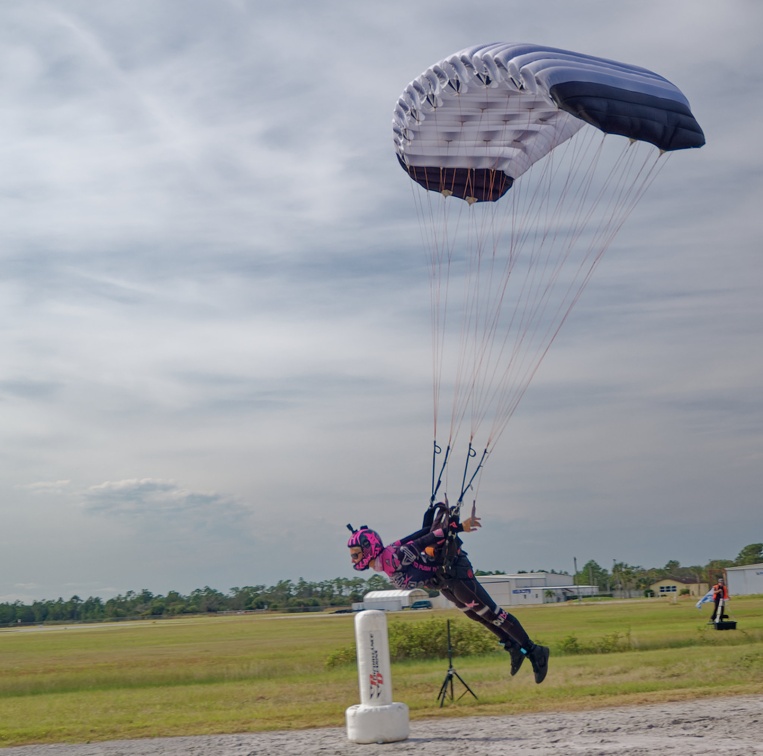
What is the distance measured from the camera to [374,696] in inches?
487

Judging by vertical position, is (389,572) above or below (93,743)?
above

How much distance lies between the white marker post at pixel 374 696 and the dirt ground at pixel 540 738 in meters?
0.20

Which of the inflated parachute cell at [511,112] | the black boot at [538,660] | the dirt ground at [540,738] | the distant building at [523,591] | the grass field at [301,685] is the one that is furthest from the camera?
the distant building at [523,591]

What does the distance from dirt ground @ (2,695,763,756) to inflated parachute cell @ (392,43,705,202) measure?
23.9ft

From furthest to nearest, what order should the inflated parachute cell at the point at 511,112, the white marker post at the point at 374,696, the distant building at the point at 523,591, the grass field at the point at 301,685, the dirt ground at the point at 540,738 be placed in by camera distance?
1. the distant building at the point at 523,591
2. the grass field at the point at 301,685
3. the white marker post at the point at 374,696
4. the inflated parachute cell at the point at 511,112
5. the dirt ground at the point at 540,738

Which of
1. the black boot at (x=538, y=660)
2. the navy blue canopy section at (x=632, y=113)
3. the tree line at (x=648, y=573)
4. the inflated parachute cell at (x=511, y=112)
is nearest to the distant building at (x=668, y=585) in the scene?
the tree line at (x=648, y=573)

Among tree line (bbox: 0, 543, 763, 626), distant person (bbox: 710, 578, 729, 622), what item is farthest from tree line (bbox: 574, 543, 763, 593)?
distant person (bbox: 710, 578, 729, 622)

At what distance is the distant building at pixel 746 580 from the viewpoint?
261 ft

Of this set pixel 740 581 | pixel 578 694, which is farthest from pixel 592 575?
pixel 578 694

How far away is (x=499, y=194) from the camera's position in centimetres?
1497

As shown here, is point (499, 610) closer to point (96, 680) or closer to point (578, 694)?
point (578, 694)

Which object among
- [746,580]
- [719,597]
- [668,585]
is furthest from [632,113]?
[668,585]

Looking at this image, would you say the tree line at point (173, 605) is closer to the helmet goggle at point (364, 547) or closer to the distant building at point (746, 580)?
the distant building at point (746, 580)

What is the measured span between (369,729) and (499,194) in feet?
27.2
